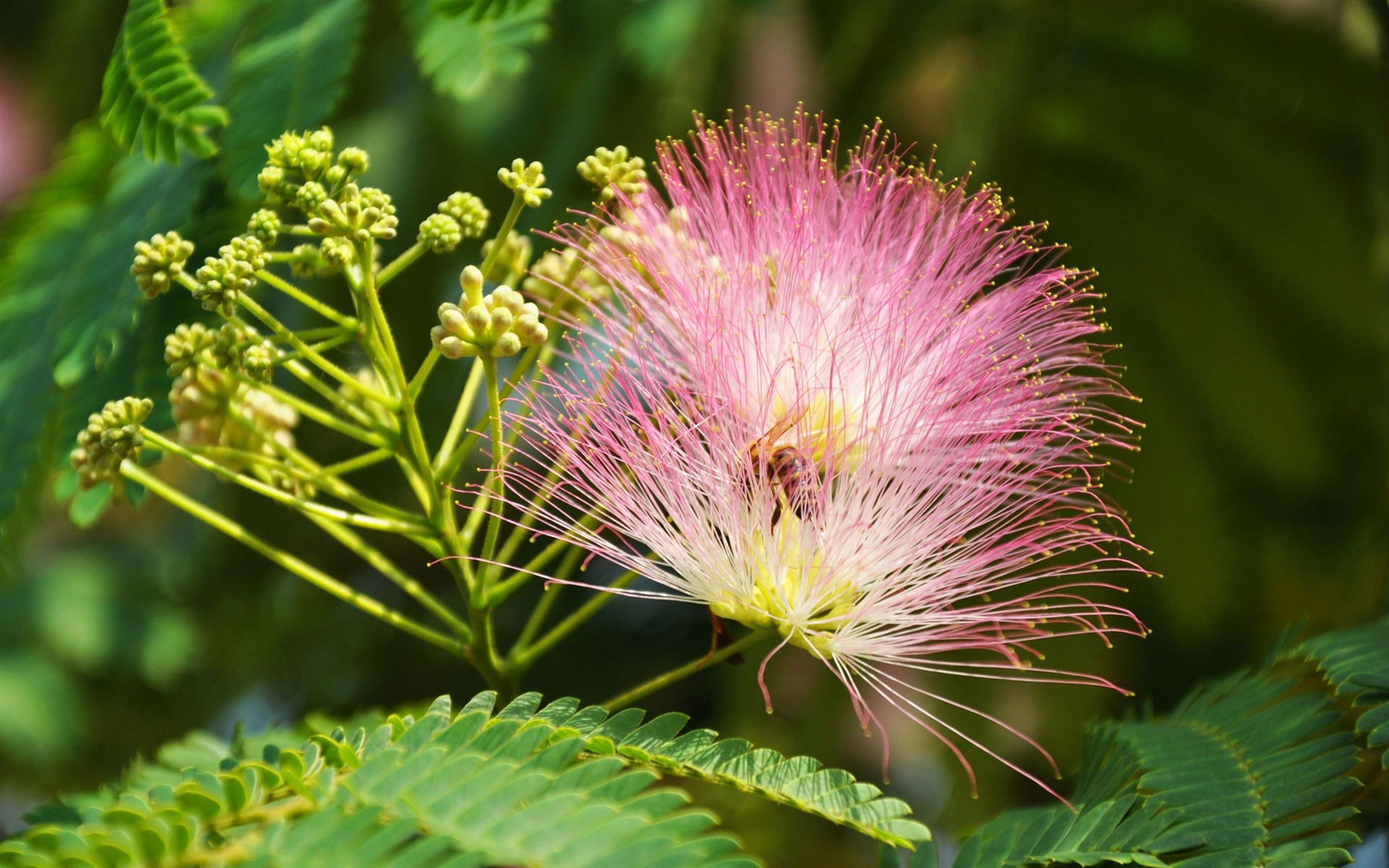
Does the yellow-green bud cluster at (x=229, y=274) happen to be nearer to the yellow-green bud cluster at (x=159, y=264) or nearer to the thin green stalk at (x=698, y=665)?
the yellow-green bud cluster at (x=159, y=264)

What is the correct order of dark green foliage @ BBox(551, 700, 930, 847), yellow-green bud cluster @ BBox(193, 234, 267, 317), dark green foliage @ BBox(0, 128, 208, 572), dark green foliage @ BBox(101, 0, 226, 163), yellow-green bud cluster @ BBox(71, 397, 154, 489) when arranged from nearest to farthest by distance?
dark green foliage @ BBox(551, 700, 930, 847), yellow-green bud cluster @ BBox(193, 234, 267, 317), yellow-green bud cluster @ BBox(71, 397, 154, 489), dark green foliage @ BBox(101, 0, 226, 163), dark green foliage @ BBox(0, 128, 208, 572)

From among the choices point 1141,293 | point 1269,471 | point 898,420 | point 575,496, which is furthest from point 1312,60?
point 575,496

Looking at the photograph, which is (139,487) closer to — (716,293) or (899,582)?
(716,293)

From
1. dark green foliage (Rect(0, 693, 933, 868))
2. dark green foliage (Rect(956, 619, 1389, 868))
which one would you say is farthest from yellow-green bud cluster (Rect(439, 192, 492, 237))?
dark green foliage (Rect(956, 619, 1389, 868))

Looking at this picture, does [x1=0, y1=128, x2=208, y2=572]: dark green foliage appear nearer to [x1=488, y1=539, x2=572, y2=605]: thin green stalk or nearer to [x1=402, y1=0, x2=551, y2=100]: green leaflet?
[x1=402, y1=0, x2=551, y2=100]: green leaflet

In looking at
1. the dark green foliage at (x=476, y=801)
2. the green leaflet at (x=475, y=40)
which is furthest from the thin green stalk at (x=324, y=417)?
the green leaflet at (x=475, y=40)

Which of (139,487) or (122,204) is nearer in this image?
(139,487)
